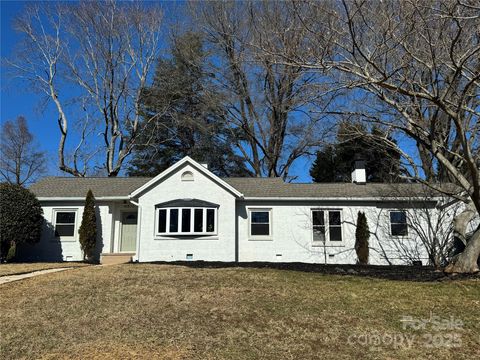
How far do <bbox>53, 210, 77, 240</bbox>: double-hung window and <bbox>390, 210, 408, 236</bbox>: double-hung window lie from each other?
524 inches

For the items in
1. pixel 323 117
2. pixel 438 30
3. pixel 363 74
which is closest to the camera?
pixel 438 30

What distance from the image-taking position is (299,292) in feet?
28.5

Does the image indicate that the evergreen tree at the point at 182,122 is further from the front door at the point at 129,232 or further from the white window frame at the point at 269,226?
the white window frame at the point at 269,226

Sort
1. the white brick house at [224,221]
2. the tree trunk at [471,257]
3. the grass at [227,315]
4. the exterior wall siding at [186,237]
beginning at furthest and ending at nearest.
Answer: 1. the white brick house at [224,221]
2. the exterior wall siding at [186,237]
3. the tree trunk at [471,257]
4. the grass at [227,315]

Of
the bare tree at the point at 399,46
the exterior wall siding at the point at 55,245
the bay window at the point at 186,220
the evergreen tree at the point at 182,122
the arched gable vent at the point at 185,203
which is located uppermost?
the evergreen tree at the point at 182,122

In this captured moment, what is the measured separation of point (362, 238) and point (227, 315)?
10.5 meters

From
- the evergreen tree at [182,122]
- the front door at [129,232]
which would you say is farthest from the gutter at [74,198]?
the evergreen tree at [182,122]

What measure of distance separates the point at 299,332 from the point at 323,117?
659 centimetres

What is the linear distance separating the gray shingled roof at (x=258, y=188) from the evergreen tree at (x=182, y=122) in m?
8.87

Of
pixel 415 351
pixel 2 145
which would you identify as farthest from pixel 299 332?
pixel 2 145

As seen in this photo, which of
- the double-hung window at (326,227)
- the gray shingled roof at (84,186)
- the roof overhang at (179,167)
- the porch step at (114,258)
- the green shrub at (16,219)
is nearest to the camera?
the green shrub at (16,219)

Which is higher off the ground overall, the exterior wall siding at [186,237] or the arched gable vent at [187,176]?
the arched gable vent at [187,176]

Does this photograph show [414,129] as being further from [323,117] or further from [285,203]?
[285,203]

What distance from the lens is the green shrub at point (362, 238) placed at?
1641cm
